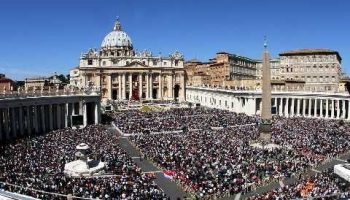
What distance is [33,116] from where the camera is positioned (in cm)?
6128

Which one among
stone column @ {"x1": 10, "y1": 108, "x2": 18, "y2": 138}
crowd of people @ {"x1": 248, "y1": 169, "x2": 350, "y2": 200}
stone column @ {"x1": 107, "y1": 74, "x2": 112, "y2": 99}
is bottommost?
crowd of people @ {"x1": 248, "y1": 169, "x2": 350, "y2": 200}

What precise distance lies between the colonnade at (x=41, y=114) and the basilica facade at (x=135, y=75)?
4276 cm

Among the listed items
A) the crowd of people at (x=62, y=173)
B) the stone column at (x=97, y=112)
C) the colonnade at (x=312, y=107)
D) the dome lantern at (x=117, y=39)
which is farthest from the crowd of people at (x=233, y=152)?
the dome lantern at (x=117, y=39)

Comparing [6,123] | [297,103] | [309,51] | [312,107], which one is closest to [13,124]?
[6,123]

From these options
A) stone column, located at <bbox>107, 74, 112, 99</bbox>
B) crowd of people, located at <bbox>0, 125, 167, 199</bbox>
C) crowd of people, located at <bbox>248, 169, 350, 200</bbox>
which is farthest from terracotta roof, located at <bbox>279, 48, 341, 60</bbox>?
crowd of people, located at <bbox>248, 169, 350, 200</bbox>

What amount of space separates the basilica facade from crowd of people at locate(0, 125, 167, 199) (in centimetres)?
6968

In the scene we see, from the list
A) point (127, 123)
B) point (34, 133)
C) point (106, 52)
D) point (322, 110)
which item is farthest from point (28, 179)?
point (106, 52)

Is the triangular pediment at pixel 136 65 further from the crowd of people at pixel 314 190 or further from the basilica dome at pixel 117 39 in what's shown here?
the crowd of people at pixel 314 190

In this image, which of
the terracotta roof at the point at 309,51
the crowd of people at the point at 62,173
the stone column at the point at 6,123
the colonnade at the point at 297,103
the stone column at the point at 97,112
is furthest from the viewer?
the terracotta roof at the point at 309,51

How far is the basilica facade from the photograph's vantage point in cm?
11644

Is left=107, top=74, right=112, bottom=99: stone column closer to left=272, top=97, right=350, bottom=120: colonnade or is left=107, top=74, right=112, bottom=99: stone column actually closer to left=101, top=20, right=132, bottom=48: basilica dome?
left=101, top=20, right=132, bottom=48: basilica dome

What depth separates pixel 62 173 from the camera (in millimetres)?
31688

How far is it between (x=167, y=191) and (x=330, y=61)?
284ft

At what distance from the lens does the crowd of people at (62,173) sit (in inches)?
1021
